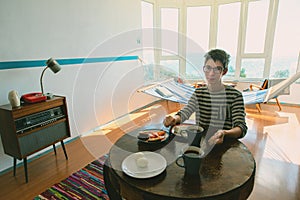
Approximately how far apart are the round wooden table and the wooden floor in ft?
2.77

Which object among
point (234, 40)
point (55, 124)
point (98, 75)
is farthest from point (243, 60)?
point (55, 124)

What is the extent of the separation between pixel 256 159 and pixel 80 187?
1.72 metres

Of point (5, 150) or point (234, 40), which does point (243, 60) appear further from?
point (5, 150)

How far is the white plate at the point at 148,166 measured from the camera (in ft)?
2.56

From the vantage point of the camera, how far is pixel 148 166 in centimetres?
83

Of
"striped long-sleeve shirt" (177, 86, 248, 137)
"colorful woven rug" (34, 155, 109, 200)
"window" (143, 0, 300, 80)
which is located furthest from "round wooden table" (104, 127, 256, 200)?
"window" (143, 0, 300, 80)

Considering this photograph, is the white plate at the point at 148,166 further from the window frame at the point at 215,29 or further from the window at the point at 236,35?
the window frame at the point at 215,29

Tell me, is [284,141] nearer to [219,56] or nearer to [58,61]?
[219,56]

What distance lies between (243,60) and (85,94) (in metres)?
3.41

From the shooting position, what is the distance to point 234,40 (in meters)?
4.23

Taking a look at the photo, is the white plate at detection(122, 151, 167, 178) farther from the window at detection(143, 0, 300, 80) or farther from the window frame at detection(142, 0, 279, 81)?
the window frame at detection(142, 0, 279, 81)

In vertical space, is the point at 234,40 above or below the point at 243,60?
above

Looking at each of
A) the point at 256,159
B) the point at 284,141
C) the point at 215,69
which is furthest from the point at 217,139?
the point at 284,141

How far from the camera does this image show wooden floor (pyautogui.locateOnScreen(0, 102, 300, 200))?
1584 mm
